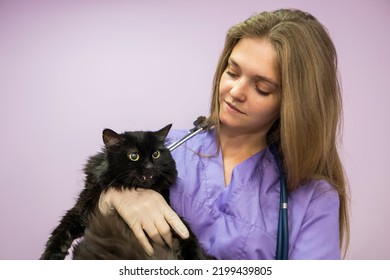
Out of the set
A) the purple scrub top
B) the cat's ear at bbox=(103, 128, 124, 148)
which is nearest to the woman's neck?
the purple scrub top

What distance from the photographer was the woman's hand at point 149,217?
1061 millimetres

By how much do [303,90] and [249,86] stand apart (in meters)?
0.16

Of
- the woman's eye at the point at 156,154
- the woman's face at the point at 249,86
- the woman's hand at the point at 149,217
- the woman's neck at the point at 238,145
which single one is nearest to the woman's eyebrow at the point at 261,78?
the woman's face at the point at 249,86

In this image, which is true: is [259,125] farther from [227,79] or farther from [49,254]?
[49,254]

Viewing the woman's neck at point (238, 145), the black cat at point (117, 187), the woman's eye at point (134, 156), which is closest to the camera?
the black cat at point (117, 187)

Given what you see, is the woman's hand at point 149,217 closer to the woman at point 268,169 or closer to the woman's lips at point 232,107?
the woman at point 268,169

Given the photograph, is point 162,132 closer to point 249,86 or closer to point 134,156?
point 134,156

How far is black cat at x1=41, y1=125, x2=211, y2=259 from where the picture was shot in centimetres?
102

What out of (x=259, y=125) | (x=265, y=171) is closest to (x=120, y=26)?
(x=259, y=125)

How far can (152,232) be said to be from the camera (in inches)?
42.1

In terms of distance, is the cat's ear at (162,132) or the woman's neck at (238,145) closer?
the cat's ear at (162,132)

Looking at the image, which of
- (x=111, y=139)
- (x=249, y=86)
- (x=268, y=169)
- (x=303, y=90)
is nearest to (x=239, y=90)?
(x=249, y=86)
